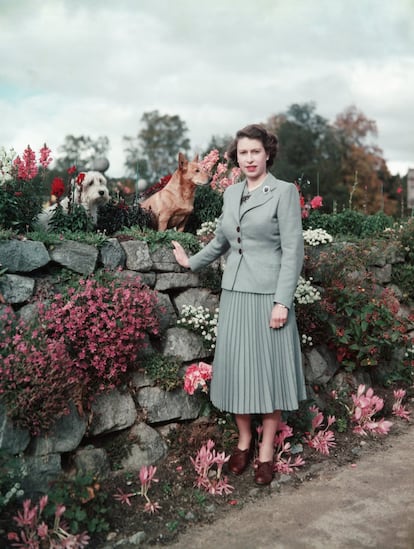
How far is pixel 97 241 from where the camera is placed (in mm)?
4113

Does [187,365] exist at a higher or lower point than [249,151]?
lower

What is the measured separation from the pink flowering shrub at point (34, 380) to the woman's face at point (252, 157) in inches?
65.9

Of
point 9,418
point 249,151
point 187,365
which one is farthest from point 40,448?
point 249,151

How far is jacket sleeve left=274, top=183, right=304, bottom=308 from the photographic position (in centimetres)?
340

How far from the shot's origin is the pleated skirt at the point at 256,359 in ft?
11.6

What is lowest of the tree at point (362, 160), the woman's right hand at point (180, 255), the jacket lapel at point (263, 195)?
the woman's right hand at point (180, 255)

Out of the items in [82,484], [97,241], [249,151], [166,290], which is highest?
[249,151]

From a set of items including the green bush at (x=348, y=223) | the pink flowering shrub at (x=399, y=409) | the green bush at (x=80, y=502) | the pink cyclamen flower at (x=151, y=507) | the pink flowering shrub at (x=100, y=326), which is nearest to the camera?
the green bush at (x=80, y=502)

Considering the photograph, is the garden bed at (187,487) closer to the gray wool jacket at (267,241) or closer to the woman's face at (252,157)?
the gray wool jacket at (267,241)

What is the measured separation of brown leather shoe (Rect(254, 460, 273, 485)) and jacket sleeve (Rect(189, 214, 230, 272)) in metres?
1.50

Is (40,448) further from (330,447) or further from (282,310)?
(330,447)

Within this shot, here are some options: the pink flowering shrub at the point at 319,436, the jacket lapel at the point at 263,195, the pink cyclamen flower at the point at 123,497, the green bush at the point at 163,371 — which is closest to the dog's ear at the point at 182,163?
the jacket lapel at the point at 263,195

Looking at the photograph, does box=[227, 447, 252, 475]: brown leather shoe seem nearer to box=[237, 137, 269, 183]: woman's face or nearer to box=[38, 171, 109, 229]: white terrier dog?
box=[237, 137, 269, 183]: woman's face

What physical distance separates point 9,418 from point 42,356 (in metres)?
0.39
